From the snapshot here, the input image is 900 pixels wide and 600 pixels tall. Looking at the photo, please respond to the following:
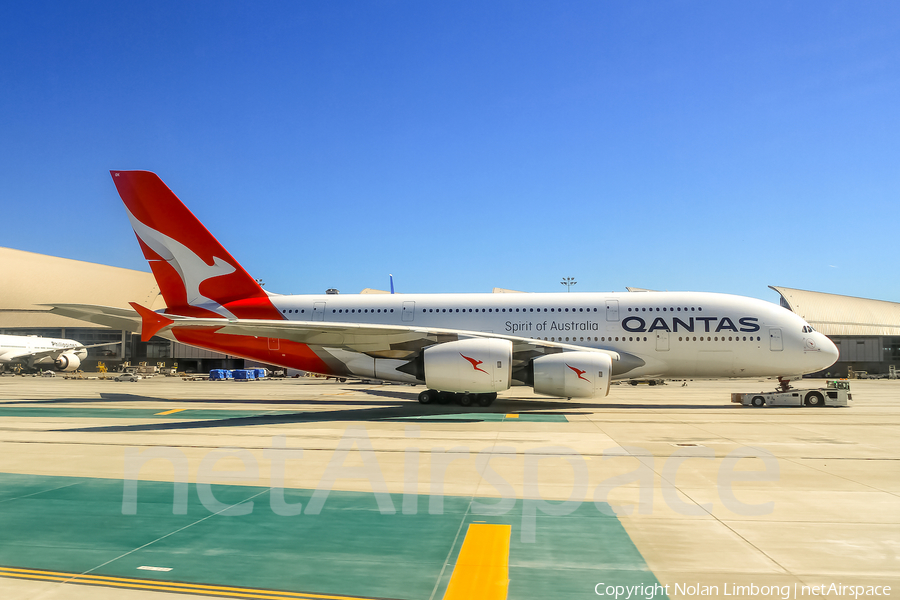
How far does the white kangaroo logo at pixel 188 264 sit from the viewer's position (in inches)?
839

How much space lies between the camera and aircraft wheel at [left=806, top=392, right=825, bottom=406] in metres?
20.8

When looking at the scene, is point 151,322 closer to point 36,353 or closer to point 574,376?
point 574,376

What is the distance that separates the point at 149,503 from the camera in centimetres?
694

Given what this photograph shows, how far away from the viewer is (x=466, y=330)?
21.1 m

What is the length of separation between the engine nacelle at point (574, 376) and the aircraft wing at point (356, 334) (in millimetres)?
1207

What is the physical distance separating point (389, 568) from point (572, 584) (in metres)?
1.54

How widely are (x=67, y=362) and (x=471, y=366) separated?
5316 cm

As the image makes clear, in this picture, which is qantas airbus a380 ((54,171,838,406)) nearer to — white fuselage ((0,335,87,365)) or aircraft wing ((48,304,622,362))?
aircraft wing ((48,304,622,362))

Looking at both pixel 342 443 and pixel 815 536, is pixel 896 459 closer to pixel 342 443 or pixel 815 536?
pixel 815 536

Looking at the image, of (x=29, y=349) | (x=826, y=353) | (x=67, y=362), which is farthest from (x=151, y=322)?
(x=29, y=349)

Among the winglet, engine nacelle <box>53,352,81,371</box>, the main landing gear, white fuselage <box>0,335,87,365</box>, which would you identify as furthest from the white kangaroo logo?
white fuselage <box>0,335,87,365</box>

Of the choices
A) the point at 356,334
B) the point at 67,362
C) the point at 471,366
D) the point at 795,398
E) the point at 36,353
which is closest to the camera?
the point at 471,366

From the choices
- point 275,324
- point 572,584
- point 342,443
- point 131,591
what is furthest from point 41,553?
point 275,324

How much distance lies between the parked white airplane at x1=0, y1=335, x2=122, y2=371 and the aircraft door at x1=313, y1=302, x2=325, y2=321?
142 ft
